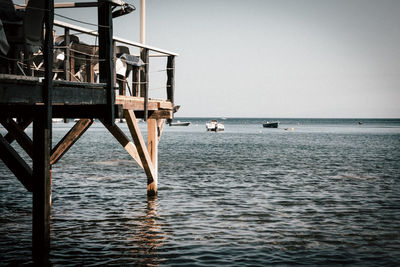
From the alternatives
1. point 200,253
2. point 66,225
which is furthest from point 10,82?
point 66,225

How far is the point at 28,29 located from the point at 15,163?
6.51 feet

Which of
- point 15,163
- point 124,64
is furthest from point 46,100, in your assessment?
point 124,64

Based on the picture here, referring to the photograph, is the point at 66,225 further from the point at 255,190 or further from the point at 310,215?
the point at 255,190

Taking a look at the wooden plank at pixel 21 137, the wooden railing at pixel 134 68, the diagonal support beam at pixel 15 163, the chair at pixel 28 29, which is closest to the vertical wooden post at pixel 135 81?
the wooden railing at pixel 134 68

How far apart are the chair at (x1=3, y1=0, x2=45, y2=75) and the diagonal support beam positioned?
131 centimetres

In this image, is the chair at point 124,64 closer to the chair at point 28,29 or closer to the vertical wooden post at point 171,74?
the vertical wooden post at point 171,74

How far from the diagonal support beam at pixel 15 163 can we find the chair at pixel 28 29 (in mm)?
1315

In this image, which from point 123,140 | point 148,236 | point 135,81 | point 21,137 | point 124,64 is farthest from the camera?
point 123,140

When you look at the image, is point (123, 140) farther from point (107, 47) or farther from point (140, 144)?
point (107, 47)

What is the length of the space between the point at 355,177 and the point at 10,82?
19733mm

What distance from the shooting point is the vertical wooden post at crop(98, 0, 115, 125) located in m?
8.14

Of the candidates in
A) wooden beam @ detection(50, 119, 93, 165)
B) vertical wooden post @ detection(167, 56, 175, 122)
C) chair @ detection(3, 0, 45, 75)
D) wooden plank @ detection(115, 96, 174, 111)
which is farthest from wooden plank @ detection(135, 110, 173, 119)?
chair @ detection(3, 0, 45, 75)

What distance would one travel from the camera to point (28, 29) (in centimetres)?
749

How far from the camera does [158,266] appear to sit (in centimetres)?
852
